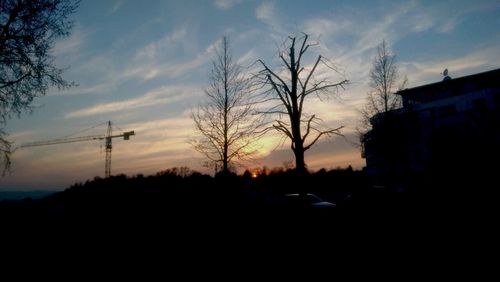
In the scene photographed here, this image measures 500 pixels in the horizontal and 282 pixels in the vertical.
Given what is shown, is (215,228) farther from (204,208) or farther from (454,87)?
(454,87)

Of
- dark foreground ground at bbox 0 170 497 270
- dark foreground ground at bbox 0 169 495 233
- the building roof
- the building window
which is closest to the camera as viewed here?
dark foreground ground at bbox 0 170 497 270

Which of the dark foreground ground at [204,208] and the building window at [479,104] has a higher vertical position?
the building window at [479,104]

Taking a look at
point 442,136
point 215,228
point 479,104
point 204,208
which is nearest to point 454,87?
point 479,104

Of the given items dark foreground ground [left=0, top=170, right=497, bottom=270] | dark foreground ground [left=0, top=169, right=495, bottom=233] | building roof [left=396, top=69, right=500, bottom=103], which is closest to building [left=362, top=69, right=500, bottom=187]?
building roof [left=396, top=69, right=500, bottom=103]

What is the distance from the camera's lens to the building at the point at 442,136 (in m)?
21.4

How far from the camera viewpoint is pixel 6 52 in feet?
37.3

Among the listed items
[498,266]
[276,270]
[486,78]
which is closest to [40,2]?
[276,270]

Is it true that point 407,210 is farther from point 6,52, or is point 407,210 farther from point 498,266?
point 6,52

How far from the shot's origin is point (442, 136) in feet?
92.8

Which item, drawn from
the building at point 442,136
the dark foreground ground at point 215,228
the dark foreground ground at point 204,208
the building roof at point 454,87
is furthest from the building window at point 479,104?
the dark foreground ground at point 215,228

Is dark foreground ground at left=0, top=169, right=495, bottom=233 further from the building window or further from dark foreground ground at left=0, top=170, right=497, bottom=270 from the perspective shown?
the building window

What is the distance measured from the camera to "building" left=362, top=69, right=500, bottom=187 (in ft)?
70.3

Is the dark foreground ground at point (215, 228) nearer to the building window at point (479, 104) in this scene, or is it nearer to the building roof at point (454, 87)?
the building window at point (479, 104)

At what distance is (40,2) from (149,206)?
7.89 metres
